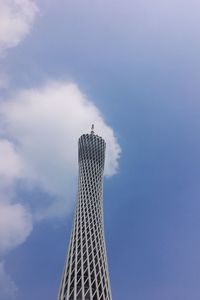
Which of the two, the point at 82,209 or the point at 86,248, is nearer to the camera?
the point at 86,248

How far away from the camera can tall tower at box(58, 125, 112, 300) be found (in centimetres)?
6162

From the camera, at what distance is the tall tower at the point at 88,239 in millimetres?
61625

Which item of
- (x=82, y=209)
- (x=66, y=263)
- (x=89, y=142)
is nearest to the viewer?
(x=66, y=263)

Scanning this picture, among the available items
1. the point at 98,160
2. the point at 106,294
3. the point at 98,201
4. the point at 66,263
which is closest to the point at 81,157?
the point at 98,160

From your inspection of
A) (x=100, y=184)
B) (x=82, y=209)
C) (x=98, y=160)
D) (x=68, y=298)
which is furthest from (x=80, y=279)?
(x=98, y=160)

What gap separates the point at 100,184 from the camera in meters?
76.3

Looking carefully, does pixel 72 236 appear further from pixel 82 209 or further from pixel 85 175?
pixel 85 175

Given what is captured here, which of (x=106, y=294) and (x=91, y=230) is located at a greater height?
(x=91, y=230)

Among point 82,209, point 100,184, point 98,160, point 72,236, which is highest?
point 98,160

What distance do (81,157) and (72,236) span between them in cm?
1692

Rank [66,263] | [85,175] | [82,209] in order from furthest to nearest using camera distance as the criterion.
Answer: [85,175] < [82,209] < [66,263]

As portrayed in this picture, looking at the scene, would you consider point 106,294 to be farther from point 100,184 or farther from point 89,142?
point 89,142

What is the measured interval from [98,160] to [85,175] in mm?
4793

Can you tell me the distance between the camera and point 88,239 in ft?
221
